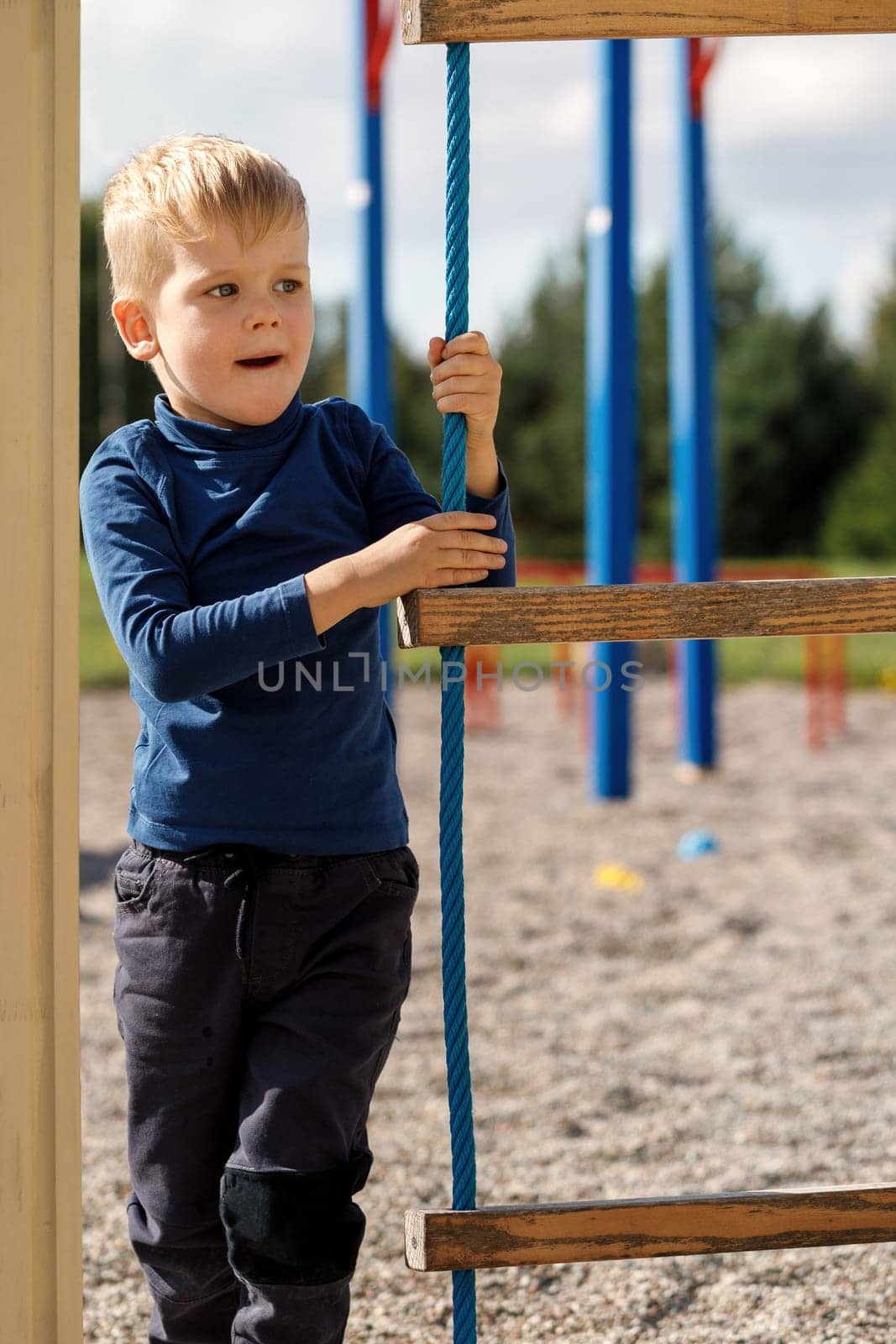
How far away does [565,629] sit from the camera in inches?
62.1

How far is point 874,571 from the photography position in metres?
21.5

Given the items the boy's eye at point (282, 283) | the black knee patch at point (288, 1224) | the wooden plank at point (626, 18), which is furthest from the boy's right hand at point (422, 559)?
the black knee patch at point (288, 1224)

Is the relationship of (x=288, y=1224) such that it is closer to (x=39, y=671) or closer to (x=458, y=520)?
(x=39, y=671)

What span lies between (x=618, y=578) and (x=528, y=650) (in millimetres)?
9213

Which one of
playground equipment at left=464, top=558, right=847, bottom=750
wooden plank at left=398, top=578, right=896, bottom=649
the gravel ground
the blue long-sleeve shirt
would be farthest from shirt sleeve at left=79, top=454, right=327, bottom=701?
playground equipment at left=464, top=558, right=847, bottom=750

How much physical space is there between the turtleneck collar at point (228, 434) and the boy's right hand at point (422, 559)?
24 centimetres

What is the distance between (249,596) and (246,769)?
211mm

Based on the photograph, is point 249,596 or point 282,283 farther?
point 282,283

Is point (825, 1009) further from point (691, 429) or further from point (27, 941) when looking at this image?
point (691, 429)

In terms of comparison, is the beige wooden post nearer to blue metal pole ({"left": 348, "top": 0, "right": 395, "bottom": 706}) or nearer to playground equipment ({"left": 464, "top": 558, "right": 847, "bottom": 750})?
blue metal pole ({"left": 348, "top": 0, "right": 395, "bottom": 706})

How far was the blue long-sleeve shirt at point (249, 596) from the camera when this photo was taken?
67.8 inches

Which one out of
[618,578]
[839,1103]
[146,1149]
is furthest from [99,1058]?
[618,578]

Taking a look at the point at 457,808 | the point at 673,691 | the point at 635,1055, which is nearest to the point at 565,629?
the point at 457,808

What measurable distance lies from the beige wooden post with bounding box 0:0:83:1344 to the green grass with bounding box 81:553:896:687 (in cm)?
1013
